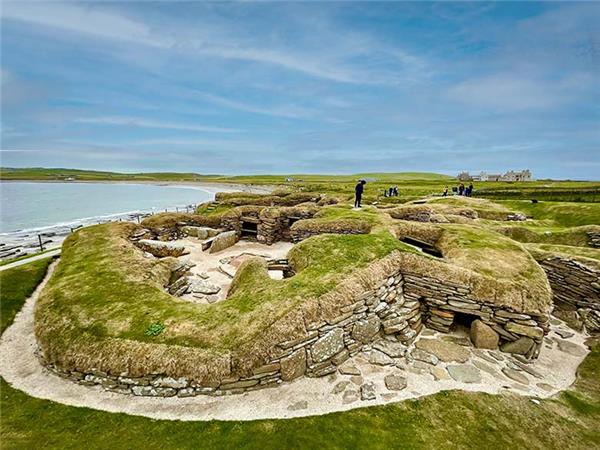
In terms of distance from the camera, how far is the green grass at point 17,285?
1227 centimetres

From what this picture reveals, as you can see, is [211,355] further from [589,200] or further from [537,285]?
[589,200]

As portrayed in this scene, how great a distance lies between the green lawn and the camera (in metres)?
6.31

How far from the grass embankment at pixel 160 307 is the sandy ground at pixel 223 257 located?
2.56m

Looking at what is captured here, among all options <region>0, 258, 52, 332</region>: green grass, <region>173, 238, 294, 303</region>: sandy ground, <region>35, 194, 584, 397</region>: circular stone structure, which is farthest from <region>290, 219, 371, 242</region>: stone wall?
<region>0, 258, 52, 332</region>: green grass

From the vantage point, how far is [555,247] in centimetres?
1477

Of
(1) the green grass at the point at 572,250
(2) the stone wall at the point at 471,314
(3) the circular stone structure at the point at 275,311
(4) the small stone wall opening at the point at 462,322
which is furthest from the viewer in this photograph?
(1) the green grass at the point at 572,250

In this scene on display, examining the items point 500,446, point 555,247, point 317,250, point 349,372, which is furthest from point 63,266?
point 555,247

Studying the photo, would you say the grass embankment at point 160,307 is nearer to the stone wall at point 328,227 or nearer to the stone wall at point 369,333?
the stone wall at point 369,333

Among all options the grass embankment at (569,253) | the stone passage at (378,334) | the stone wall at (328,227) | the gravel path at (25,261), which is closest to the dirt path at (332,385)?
the stone passage at (378,334)

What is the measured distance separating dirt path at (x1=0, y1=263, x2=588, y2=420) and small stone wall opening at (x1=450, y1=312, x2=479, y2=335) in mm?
600

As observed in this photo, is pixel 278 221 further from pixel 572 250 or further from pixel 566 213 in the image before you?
pixel 566 213

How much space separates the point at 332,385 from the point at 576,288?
42.0 feet

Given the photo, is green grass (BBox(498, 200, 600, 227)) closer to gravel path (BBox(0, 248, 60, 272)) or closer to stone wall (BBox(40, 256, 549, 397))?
stone wall (BBox(40, 256, 549, 397))

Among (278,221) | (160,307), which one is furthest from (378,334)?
(278,221)
